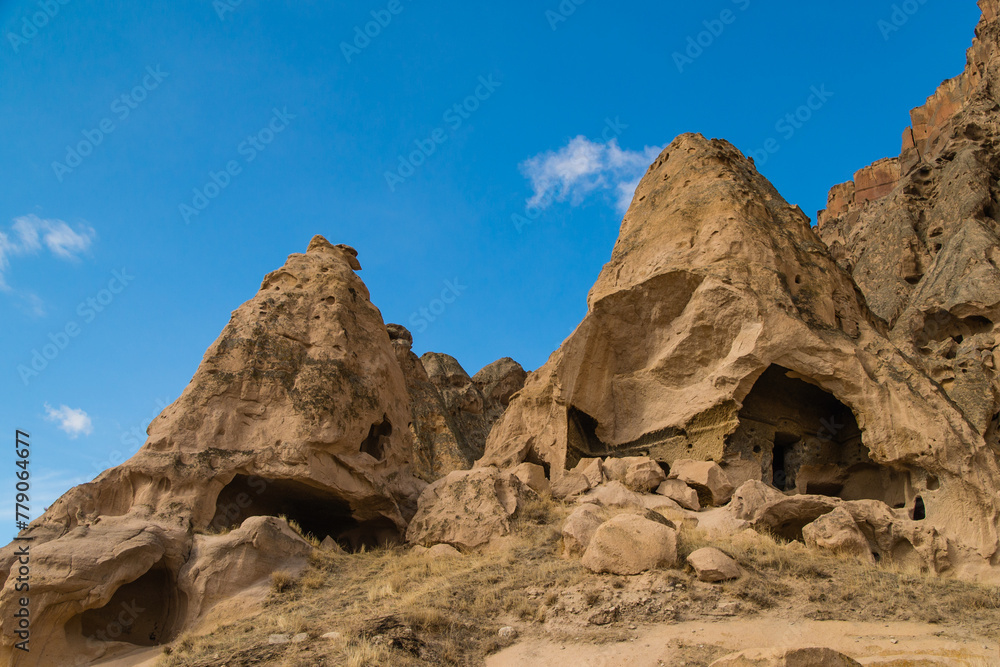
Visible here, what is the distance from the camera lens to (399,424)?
14.5 metres

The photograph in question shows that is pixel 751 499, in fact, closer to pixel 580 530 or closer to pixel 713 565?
pixel 580 530

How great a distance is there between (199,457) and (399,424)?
167 inches

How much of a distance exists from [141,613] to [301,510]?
12.1 ft

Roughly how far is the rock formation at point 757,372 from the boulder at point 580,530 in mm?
3841

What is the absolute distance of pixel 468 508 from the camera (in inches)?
477

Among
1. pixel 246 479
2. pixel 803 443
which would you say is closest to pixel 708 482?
pixel 803 443

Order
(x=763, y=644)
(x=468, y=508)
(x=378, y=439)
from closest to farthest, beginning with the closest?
(x=763, y=644) → (x=468, y=508) → (x=378, y=439)

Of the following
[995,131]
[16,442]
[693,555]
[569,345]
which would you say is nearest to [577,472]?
[569,345]

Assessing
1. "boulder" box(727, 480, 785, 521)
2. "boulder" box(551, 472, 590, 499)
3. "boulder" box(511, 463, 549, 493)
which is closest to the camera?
"boulder" box(727, 480, 785, 521)

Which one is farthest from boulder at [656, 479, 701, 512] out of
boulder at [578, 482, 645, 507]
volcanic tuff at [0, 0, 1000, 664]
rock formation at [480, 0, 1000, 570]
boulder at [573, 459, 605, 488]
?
rock formation at [480, 0, 1000, 570]

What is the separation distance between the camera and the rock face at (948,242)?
751 inches

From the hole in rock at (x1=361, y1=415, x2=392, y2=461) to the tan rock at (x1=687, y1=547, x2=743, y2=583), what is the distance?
23.3ft

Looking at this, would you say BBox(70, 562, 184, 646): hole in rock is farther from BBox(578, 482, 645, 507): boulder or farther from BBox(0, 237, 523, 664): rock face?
BBox(578, 482, 645, 507): boulder

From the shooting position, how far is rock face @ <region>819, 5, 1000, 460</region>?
19.1m
